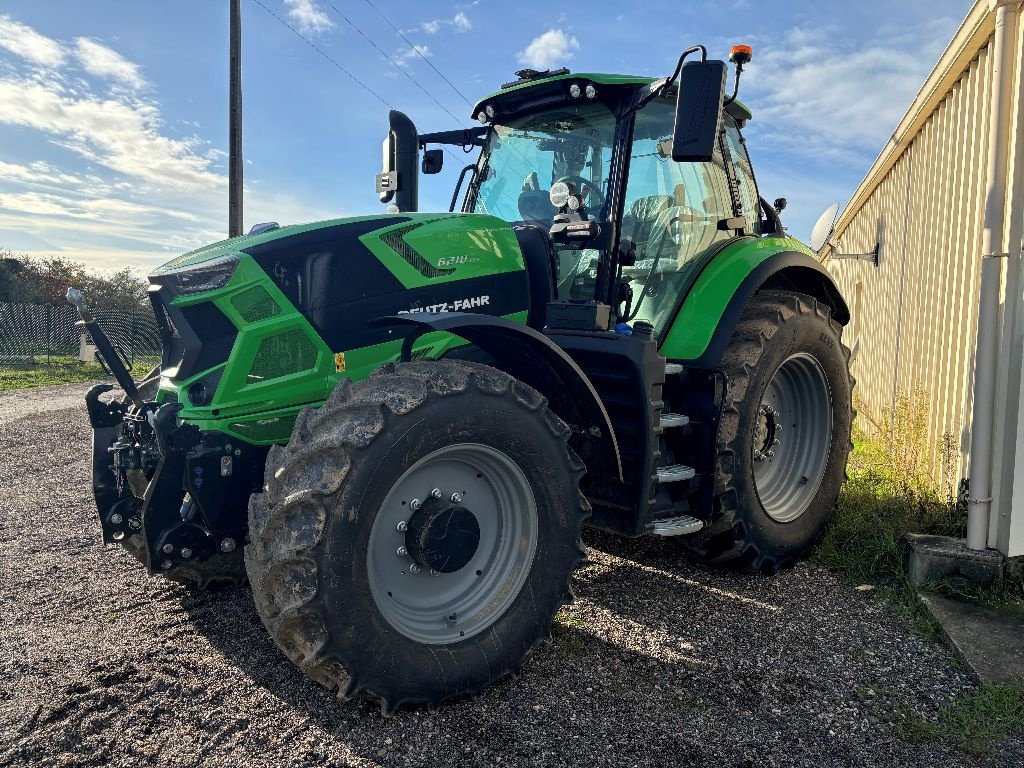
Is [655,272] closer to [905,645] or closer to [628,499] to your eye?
[628,499]

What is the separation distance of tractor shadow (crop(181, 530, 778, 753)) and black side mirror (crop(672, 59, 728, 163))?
2.04 meters

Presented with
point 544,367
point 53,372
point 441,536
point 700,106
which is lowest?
point 441,536

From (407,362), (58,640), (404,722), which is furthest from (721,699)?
(58,640)

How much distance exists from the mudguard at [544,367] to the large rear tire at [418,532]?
183mm

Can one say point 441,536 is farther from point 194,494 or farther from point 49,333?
point 49,333

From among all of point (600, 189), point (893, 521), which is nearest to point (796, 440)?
point (893, 521)

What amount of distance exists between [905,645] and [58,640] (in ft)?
12.6

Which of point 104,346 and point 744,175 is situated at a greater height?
point 744,175

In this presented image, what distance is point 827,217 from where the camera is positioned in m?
8.30

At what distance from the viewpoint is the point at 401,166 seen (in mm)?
4324

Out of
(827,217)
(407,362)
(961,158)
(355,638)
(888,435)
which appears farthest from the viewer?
(827,217)

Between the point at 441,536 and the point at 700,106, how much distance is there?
2062mm

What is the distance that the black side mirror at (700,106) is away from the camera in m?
3.17

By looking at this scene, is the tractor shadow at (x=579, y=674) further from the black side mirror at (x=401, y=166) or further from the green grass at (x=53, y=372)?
the green grass at (x=53, y=372)
